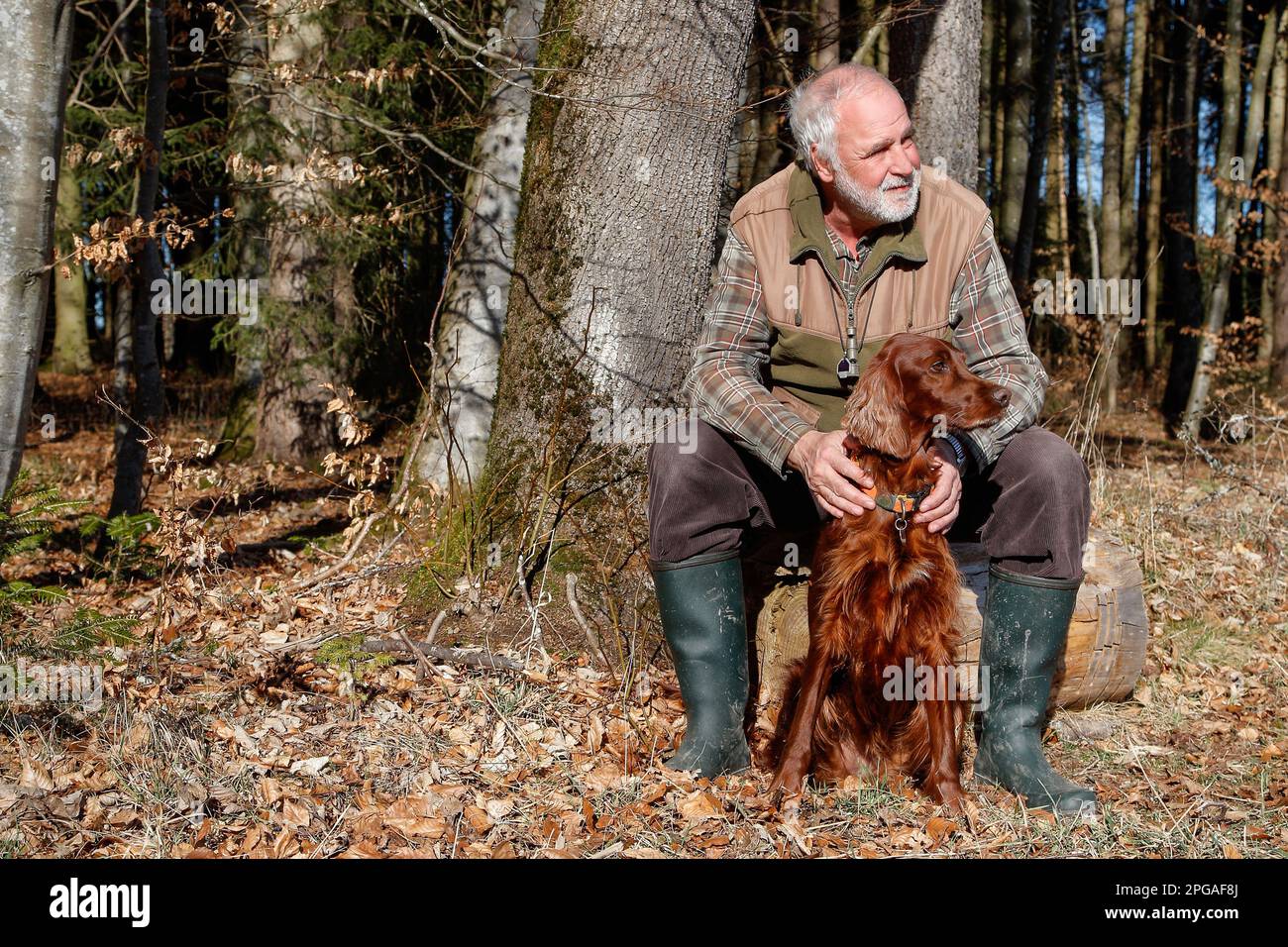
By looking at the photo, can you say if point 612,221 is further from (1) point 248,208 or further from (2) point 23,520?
(1) point 248,208

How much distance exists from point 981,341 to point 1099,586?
4.05 ft

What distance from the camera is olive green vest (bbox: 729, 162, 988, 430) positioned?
134 inches

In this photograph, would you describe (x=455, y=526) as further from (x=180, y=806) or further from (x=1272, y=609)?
(x=1272, y=609)

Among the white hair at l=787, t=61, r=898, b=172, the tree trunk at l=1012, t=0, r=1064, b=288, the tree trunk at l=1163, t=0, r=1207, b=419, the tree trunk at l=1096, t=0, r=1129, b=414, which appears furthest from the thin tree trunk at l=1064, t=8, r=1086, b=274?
the white hair at l=787, t=61, r=898, b=172

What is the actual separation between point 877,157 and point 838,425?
0.85 meters

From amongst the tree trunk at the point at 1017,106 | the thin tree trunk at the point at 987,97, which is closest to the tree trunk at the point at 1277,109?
the thin tree trunk at the point at 987,97

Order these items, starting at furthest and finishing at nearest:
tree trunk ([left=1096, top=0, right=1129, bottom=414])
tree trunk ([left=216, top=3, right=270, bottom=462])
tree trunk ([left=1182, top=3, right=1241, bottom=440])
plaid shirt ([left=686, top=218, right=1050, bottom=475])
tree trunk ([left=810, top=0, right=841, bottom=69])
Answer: tree trunk ([left=1096, top=0, right=1129, bottom=414]) → tree trunk ([left=1182, top=3, right=1241, bottom=440]) → tree trunk ([left=216, top=3, right=270, bottom=462]) → tree trunk ([left=810, top=0, right=841, bottom=69]) → plaid shirt ([left=686, top=218, right=1050, bottom=475])

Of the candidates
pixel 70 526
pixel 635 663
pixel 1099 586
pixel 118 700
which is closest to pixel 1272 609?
pixel 1099 586

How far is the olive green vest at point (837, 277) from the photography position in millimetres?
3416

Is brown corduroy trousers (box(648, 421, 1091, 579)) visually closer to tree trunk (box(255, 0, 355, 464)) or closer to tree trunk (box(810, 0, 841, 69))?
tree trunk (box(810, 0, 841, 69))

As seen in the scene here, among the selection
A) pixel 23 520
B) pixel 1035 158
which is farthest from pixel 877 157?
pixel 1035 158

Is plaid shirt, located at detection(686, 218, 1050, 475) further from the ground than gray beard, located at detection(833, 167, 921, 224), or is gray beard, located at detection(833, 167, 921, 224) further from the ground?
gray beard, located at detection(833, 167, 921, 224)

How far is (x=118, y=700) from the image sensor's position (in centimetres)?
336

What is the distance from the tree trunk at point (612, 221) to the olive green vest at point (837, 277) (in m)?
0.60
